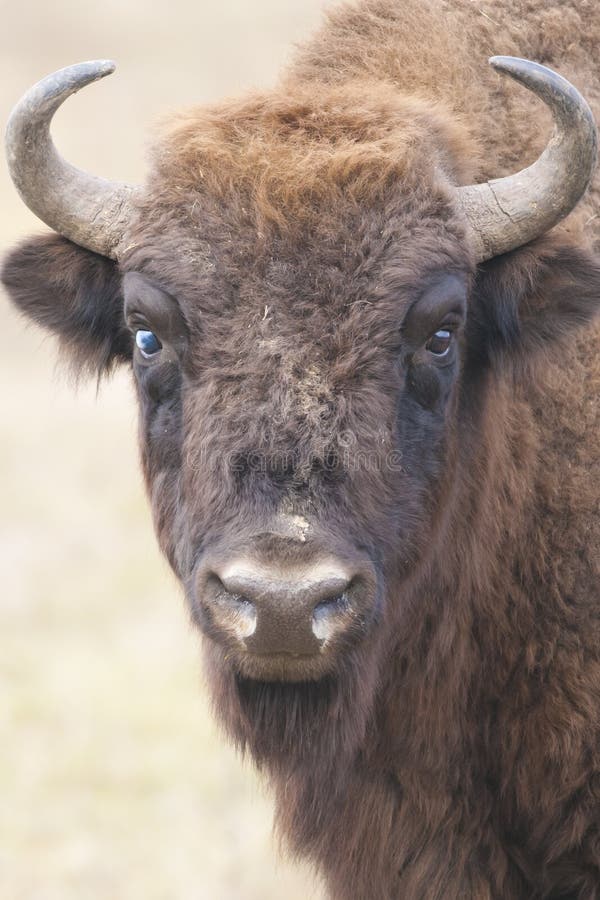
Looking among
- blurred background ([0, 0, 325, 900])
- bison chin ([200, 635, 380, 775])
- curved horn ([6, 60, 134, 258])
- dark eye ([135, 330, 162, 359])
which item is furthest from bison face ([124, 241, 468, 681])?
blurred background ([0, 0, 325, 900])

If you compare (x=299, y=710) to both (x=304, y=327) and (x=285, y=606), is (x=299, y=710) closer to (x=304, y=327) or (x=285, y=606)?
(x=285, y=606)

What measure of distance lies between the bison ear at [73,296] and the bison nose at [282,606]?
1642 mm

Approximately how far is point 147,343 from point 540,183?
65.6 inches

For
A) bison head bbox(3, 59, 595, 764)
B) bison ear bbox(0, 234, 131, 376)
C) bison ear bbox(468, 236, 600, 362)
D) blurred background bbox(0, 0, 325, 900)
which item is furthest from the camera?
blurred background bbox(0, 0, 325, 900)

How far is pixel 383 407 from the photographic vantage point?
493 centimetres

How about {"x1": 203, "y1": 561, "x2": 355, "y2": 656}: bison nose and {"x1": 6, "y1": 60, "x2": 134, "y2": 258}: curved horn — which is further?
{"x1": 6, "y1": 60, "x2": 134, "y2": 258}: curved horn

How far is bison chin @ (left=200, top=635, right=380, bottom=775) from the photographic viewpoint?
513 centimetres

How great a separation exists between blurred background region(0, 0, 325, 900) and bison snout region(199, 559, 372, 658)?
1661mm

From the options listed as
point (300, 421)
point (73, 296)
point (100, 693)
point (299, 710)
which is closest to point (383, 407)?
point (300, 421)

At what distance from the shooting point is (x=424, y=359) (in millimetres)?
5168

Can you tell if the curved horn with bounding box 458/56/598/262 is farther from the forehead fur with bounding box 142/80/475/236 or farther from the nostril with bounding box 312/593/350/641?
the nostril with bounding box 312/593/350/641

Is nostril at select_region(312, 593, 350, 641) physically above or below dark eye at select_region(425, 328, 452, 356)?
below

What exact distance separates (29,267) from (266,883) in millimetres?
5491

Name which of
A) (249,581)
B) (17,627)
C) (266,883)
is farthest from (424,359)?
(17,627)
